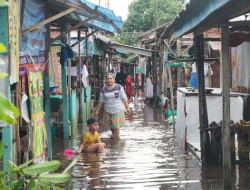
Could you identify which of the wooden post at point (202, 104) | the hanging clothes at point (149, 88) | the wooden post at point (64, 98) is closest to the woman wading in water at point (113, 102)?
the wooden post at point (64, 98)

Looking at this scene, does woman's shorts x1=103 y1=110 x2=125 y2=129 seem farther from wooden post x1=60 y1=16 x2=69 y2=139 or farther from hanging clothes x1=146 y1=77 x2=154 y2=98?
hanging clothes x1=146 y1=77 x2=154 y2=98

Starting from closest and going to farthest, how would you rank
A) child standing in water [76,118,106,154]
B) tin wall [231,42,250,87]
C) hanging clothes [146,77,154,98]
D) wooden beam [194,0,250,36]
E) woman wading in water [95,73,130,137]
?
wooden beam [194,0,250,36] → child standing in water [76,118,106,154] → tin wall [231,42,250,87] → woman wading in water [95,73,130,137] → hanging clothes [146,77,154,98]

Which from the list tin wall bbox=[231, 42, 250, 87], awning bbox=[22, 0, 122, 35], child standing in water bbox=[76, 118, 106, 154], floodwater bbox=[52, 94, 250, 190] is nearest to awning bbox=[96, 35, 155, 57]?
awning bbox=[22, 0, 122, 35]

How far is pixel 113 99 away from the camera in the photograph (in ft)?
28.2

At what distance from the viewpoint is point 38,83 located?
5.69 m

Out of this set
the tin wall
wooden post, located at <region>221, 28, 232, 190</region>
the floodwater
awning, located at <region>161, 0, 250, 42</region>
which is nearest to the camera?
awning, located at <region>161, 0, 250, 42</region>

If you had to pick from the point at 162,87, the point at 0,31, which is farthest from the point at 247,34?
the point at 162,87

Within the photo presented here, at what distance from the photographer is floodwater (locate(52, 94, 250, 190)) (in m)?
5.00

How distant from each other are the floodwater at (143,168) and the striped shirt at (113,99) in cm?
87

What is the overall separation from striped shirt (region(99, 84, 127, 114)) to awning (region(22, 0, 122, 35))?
5.39 ft

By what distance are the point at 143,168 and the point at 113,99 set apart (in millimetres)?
3022

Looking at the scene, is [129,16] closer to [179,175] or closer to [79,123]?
[79,123]

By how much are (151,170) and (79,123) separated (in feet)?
20.5

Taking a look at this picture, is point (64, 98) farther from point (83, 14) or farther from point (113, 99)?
point (83, 14)
